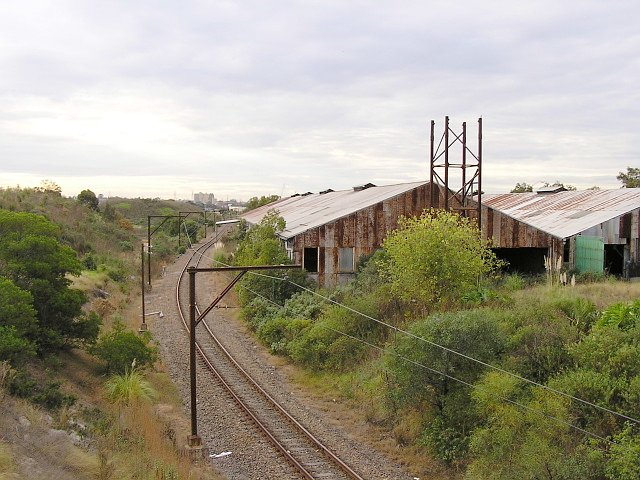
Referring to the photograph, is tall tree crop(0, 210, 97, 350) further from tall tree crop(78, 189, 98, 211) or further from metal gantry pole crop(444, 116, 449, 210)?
tall tree crop(78, 189, 98, 211)

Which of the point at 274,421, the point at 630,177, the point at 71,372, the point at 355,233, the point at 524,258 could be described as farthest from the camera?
the point at 630,177

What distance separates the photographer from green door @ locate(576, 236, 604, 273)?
27766 millimetres

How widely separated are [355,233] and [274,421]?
536 inches

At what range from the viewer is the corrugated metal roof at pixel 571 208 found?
A: 29188mm

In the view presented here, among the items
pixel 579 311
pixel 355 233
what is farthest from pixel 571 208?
pixel 579 311

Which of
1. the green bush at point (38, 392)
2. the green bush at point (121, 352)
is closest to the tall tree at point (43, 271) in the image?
the green bush at point (121, 352)

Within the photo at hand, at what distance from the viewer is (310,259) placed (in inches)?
1160

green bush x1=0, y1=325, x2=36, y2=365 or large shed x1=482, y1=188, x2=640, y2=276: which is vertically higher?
large shed x1=482, y1=188, x2=640, y2=276

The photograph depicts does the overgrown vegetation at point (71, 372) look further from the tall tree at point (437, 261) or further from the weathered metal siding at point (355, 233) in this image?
the weathered metal siding at point (355, 233)

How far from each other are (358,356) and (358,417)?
348cm

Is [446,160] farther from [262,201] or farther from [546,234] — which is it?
[262,201]

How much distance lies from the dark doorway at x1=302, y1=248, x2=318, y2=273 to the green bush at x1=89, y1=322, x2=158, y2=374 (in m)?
10.8

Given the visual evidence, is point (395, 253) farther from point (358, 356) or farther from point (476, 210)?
point (476, 210)

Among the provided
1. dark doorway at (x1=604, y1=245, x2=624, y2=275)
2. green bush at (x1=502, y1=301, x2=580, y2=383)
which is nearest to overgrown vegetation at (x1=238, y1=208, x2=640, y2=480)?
green bush at (x1=502, y1=301, x2=580, y2=383)
